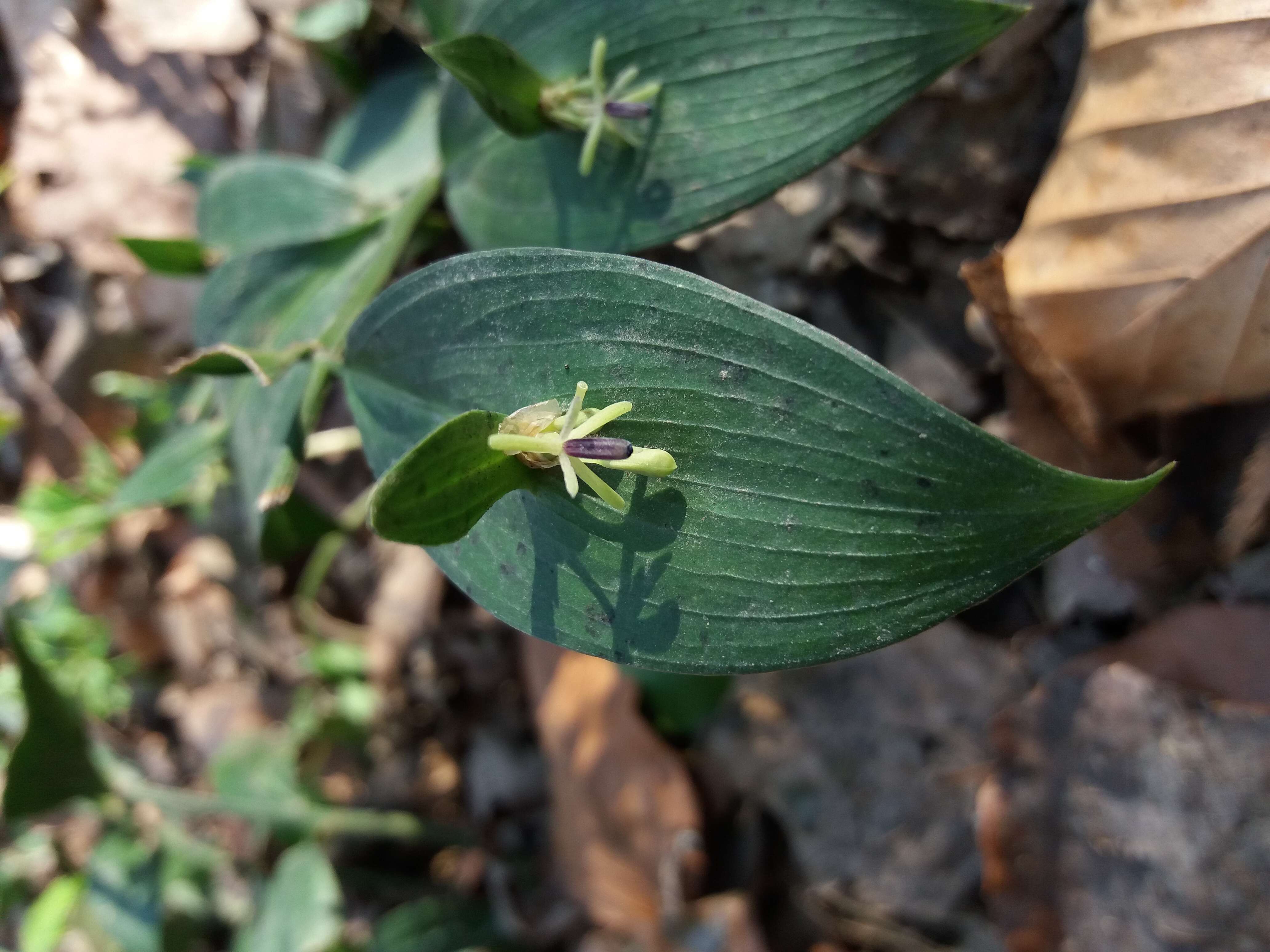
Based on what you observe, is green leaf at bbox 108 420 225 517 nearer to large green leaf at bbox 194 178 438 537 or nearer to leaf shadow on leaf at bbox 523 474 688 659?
large green leaf at bbox 194 178 438 537

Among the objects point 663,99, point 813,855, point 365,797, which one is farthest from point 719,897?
point 663,99

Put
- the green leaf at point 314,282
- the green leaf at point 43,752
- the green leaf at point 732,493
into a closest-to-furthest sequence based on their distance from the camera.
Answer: the green leaf at point 732,493 < the green leaf at point 314,282 < the green leaf at point 43,752

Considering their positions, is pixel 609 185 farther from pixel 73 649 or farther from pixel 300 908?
pixel 73 649

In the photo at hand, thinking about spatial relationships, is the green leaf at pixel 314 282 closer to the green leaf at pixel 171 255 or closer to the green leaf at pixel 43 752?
the green leaf at pixel 171 255

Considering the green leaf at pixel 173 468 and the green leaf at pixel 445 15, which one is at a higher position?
the green leaf at pixel 445 15

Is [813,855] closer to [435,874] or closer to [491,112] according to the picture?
[435,874]

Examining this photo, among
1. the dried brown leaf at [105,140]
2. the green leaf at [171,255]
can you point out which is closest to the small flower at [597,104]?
the green leaf at [171,255]
